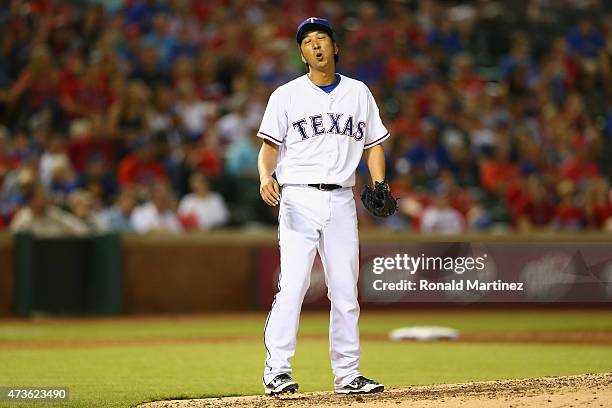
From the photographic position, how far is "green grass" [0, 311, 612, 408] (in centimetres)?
769

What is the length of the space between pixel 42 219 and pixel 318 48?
8223mm

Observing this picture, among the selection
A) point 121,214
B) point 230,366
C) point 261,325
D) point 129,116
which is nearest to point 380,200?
point 230,366

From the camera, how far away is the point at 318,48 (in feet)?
21.4

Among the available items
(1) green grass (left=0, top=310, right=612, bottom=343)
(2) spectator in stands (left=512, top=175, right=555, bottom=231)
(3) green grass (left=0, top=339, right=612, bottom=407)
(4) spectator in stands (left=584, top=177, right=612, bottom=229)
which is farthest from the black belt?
(4) spectator in stands (left=584, top=177, right=612, bottom=229)

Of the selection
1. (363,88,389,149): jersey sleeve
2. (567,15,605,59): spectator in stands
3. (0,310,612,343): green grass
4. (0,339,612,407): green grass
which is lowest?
(0,310,612,343): green grass

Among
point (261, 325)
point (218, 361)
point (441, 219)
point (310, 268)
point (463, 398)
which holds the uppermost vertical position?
point (441, 219)

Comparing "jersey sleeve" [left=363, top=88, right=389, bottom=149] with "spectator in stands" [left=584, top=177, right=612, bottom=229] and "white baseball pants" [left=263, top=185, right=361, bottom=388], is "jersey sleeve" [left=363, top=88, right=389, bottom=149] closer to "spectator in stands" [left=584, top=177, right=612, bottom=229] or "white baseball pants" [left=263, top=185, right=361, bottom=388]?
"white baseball pants" [left=263, top=185, right=361, bottom=388]

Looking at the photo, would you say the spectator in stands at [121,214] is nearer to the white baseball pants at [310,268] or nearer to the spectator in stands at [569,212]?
the spectator in stands at [569,212]

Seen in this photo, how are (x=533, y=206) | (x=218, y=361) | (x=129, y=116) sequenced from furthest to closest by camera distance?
1. (x=533, y=206)
2. (x=129, y=116)
3. (x=218, y=361)

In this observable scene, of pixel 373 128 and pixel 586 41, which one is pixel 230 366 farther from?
pixel 586 41

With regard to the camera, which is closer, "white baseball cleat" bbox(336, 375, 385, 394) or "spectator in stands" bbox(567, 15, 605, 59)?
"white baseball cleat" bbox(336, 375, 385, 394)

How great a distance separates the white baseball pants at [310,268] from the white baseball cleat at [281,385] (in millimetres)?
27

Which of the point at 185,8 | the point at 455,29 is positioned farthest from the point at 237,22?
the point at 455,29

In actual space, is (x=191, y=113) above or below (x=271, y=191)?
above
